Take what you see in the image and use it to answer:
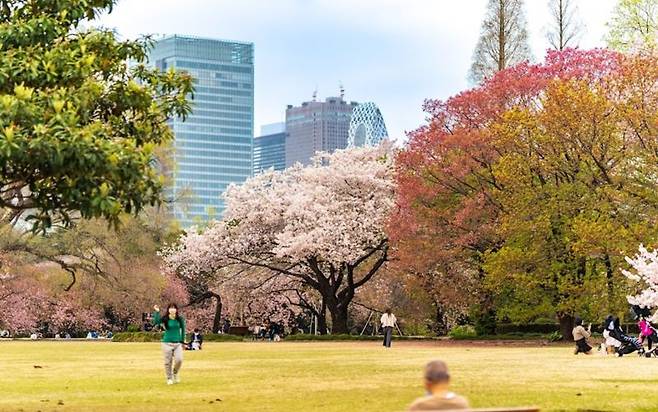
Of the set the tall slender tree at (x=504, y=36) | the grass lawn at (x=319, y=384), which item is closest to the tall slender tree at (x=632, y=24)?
the tall slender tree at (x=504, y=36)

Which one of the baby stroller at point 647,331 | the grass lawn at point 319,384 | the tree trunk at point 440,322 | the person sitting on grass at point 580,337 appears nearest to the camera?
the grass lawn at point 319,384

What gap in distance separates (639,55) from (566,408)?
3105cm

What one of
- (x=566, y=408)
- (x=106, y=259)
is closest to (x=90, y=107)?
(x=566, y=408)

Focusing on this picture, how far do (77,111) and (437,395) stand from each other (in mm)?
7852

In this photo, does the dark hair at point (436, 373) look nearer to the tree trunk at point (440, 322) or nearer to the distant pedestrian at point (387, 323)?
the distant pedestrian at point (387, 323)

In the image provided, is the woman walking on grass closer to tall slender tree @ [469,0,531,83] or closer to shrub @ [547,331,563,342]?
shrub @ [547,331,563,342]

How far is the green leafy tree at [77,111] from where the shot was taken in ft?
45.3

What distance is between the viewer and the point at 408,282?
56844 mm

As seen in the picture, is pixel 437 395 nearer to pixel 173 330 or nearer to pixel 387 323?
pixel 173 330

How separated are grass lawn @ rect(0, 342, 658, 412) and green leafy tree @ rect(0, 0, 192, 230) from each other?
4.44 metres

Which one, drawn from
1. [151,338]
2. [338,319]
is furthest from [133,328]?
[338,319]

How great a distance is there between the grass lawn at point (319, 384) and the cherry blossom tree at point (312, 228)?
2595 centimetres

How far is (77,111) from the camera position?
15141 millimetres

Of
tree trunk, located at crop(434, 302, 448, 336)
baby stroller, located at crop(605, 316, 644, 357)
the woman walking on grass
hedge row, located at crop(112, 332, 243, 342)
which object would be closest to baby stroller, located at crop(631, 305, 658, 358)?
baby stroller, located at crop(605, 316, 644, 357)
